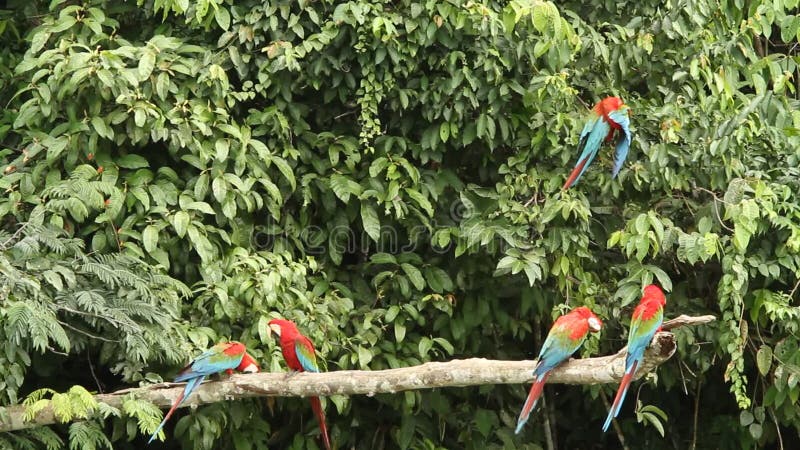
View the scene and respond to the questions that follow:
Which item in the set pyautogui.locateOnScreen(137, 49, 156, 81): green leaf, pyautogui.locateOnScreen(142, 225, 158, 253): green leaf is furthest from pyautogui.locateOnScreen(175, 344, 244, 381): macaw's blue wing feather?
pyautogui.locateOnScreen(137, 49, 156, 81): green leaf

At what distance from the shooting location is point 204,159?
4.97 m

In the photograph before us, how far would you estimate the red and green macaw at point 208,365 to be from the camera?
412 centimetres

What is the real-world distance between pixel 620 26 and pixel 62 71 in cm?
266

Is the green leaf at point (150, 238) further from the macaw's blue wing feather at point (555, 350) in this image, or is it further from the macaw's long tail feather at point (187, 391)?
the macaw's blue wing feather at point (555, 350)

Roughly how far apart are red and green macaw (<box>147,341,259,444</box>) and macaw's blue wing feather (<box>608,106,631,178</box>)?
1850 mm

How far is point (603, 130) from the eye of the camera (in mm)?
4719

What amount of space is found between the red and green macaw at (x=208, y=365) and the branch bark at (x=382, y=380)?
0.19ft

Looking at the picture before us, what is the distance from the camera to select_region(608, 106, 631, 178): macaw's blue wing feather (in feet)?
15.3

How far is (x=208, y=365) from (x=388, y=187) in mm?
1508

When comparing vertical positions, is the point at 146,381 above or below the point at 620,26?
below

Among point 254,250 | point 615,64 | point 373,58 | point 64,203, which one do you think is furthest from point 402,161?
point 64,203

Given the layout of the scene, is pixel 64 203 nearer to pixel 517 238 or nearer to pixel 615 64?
pixel 517 238

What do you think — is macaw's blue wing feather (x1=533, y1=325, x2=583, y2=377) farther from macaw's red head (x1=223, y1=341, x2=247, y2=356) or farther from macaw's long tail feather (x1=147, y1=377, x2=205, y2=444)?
macaw's long tail feather (x1=147, y1=377, x2=205, y2=444)

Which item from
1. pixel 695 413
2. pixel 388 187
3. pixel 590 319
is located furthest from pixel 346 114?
pixel 695 413
